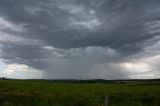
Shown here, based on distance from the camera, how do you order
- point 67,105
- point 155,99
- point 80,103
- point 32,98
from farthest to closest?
point 155,99 → point 32,98 → point 80,103 → point 67,105

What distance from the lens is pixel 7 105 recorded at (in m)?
18.8

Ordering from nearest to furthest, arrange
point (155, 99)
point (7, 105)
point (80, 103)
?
point (7, 105) < point (80, 103) < point (155, 99)

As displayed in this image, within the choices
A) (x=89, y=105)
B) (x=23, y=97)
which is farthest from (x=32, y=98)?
(x=89, y=105)

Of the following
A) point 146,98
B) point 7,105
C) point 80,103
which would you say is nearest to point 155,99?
point 146,98

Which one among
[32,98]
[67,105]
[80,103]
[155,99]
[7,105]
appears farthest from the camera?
[155,99]

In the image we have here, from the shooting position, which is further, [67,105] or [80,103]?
[80,103]

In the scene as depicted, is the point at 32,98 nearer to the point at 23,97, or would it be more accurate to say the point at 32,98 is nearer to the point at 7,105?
the point at 23,97

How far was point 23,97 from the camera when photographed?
99.6 ft

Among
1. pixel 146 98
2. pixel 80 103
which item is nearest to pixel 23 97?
pixel 80 103

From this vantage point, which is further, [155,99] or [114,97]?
[114,97]

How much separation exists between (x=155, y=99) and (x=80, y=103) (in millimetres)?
13404

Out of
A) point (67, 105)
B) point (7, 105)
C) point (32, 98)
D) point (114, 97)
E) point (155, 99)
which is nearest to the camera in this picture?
point (7, 105)

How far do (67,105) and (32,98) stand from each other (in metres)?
9.66

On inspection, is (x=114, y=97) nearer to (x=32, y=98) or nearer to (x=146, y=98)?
(x=146, y=98)
